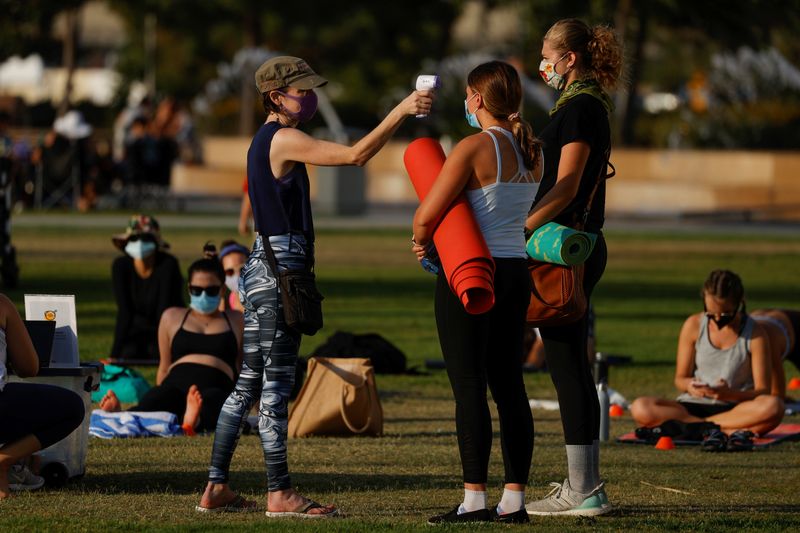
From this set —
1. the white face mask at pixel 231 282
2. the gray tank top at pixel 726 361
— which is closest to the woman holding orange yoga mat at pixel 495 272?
the gray tank top at pixel 726 361

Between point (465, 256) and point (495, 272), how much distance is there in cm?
23

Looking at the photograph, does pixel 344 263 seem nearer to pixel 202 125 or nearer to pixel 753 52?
pixel 753 52

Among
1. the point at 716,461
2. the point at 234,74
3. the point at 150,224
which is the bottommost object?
the point at 716,461

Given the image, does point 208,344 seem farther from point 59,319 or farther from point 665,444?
point 665,444

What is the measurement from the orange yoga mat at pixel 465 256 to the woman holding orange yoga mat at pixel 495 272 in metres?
0.04

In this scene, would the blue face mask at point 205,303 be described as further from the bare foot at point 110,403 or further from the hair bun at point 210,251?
the hair bun at point 210,251

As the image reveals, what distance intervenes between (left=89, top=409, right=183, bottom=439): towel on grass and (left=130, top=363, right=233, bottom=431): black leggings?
0.12 m

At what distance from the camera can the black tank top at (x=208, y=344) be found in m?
10.7

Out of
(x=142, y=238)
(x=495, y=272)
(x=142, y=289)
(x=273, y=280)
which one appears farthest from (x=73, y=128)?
(x=495, y=272)

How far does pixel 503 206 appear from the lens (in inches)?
276

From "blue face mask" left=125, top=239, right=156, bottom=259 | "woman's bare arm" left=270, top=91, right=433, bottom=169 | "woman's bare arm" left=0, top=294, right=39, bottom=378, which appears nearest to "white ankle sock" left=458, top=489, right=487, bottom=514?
"woman's bare arm" left=270, top=91, right=433, bottom=169

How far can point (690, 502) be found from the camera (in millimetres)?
8234

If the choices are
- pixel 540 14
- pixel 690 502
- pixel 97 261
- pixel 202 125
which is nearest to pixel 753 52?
pixel 540 14

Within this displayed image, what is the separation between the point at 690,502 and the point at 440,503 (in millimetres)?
1161
